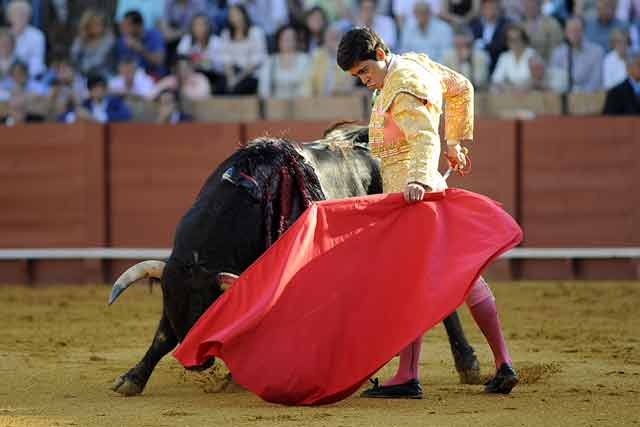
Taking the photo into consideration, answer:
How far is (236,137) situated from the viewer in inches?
339

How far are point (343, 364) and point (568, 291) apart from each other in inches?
163

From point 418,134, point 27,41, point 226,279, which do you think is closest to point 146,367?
point 226,279

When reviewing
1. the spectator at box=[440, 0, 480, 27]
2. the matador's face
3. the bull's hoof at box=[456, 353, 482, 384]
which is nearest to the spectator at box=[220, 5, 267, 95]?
the spectator at box=[440, 0, 480, 27]

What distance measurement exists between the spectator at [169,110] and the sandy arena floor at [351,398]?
1687 millimetres

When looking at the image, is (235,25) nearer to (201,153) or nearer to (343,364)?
(201,153)

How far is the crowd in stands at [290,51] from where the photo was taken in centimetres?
873

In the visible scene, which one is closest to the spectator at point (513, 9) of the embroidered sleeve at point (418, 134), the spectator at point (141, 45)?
the spectator at point (141, 45)

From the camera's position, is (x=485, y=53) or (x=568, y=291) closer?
(x=568, y=291)

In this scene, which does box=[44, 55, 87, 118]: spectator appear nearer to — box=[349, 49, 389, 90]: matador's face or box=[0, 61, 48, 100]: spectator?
box=[0, 61, 48, 100]: spectator

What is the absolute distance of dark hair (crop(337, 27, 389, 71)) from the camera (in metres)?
3.96

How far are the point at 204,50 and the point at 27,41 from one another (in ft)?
4.76

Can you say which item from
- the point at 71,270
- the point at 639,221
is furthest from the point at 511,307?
the point at 71,270

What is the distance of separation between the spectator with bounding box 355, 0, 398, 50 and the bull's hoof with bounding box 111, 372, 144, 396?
517cm

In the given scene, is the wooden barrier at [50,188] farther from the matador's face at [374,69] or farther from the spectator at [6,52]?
the matador's face at [374,69]
